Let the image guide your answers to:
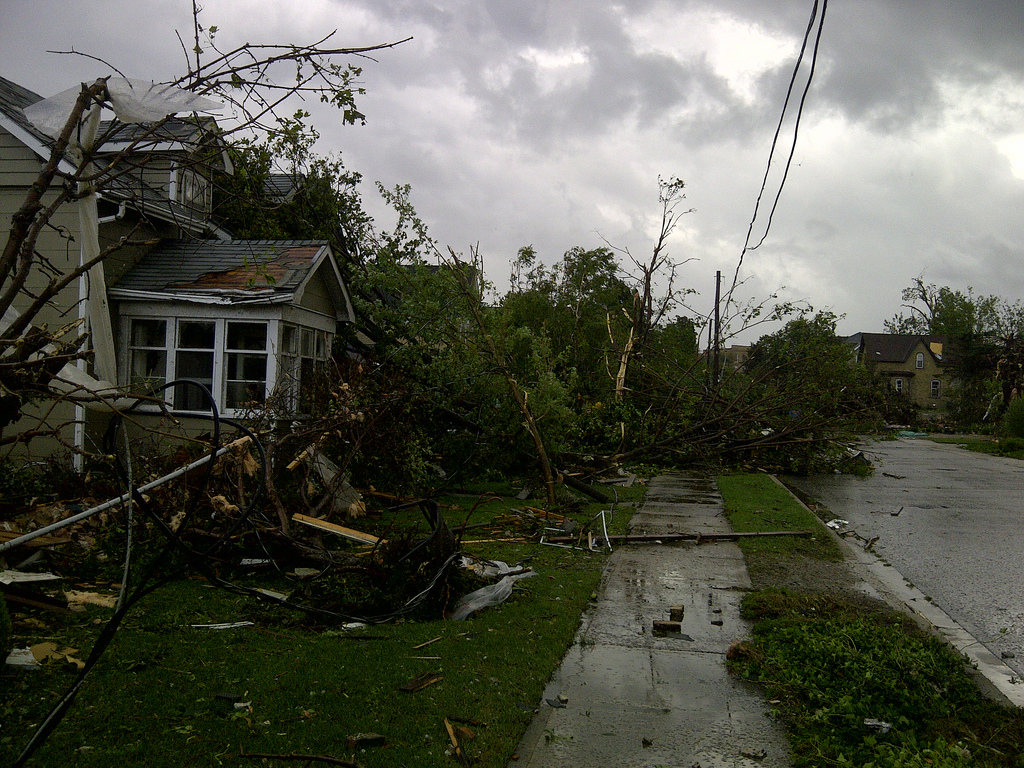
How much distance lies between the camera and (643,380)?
712 inches

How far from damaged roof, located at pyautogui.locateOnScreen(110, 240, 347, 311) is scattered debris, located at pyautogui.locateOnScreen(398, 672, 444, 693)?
801 centimetres

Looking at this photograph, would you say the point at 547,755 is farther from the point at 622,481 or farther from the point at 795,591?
the point at 622,481

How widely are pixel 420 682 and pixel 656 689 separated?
1.47 m

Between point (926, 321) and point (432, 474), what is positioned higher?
point (926, 321)

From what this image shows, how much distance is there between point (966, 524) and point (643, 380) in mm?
7505

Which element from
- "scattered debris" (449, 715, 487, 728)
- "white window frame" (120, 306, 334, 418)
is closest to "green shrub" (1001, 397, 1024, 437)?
"white window frame" (120, 306, 334, 418)

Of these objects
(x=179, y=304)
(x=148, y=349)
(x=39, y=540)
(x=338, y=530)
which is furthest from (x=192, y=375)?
(x=338, y=530)

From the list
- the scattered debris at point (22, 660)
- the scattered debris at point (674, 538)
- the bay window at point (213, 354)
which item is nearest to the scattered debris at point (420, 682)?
the scattered debris at point (22, 660)

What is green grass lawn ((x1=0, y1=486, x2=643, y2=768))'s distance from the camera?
152 inches

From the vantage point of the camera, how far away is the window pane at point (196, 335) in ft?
41.9

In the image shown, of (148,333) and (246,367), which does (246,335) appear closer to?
(246,367)

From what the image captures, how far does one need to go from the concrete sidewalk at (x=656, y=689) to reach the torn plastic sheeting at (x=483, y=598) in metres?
0.71

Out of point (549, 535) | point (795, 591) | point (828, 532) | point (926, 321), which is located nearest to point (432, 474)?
point (549, 535)

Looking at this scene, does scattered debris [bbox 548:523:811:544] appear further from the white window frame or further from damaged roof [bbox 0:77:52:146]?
damaged roof [bbox 0:77:52:146]
